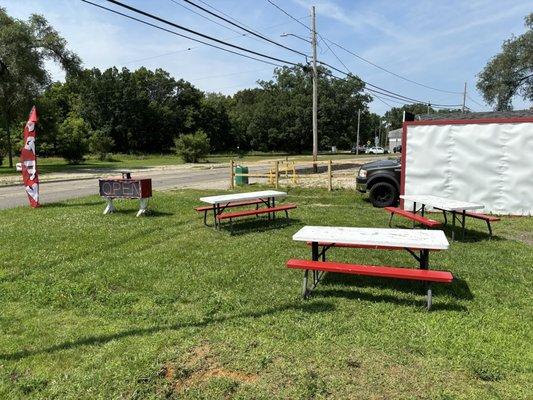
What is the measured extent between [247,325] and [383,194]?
31.7ft

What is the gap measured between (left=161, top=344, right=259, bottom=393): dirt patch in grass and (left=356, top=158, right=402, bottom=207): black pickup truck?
10073mm

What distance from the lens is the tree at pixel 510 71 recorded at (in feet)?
117

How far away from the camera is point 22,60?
3105 centimetres

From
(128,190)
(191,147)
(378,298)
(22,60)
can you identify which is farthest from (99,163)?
(378,298)

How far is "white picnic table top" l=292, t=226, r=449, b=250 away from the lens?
5.21 metres

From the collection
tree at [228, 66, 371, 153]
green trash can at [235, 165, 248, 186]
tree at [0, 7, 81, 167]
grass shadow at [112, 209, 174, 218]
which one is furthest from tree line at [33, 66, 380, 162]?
grass shadow at [112, 209, 174, 218]

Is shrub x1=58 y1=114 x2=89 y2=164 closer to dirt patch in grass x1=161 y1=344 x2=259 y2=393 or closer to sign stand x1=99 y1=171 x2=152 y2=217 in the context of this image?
sign stand x1=99 y1=171 x2=152 y2=217

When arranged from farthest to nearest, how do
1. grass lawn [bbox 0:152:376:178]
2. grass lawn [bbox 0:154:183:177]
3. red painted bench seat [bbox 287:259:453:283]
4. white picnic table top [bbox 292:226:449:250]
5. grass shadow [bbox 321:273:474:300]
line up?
1. grass lawn [bbox 0:152:376:178]
2. grass lawn [bbox 0:154:183:177]
3. grass shadow [bbox 321:273:474:300]
4. white picnic table top [bbox 292:226:449:250]
5. red painted bench seat [bbox 287:259:453:283]

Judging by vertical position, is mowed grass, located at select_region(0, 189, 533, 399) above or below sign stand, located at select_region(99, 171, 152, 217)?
below

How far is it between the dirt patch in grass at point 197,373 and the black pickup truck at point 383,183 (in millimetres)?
10073

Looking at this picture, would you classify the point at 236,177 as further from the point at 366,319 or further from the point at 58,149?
the point at 58,149

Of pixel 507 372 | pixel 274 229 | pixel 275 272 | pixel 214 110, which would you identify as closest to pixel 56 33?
pixel 274 229

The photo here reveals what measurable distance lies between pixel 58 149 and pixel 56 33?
43.9ft

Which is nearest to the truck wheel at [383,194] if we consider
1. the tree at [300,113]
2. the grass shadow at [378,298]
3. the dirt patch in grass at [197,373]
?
the grass shadow at [378,298]
